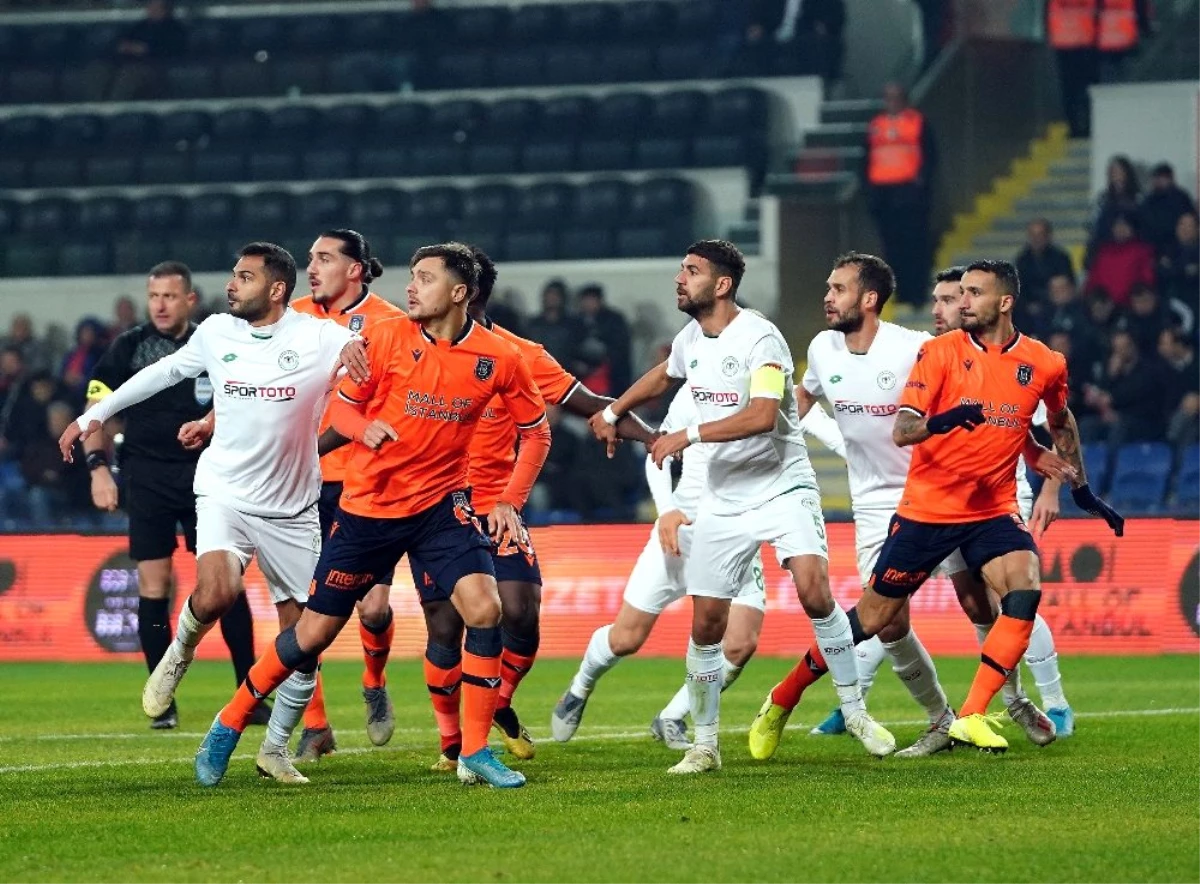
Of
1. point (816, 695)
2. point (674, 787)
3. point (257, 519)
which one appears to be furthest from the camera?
point (816, 695)

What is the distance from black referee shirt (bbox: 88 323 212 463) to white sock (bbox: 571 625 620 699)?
105 inches

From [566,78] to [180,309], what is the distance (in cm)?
1617

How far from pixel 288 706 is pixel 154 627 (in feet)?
11.5

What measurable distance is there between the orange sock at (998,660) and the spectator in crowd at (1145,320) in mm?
11370

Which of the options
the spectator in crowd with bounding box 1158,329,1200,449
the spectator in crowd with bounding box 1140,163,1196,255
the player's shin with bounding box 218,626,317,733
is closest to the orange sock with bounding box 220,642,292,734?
the player's shin with bounding box 218,626,317,733

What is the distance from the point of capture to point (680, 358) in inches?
396

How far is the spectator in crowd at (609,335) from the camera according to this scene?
2208cm

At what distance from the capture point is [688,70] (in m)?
27.3

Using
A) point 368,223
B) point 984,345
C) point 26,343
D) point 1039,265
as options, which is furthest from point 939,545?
point 26,343

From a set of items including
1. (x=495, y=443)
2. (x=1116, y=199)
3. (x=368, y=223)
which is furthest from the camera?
(x=368, y=223)

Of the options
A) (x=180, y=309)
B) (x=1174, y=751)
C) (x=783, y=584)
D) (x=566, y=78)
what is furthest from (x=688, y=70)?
(x=1174, y=751)

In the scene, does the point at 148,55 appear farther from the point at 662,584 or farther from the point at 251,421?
the point at 251,421

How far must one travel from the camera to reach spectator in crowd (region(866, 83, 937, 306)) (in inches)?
934

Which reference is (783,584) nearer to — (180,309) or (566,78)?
(180,309)
